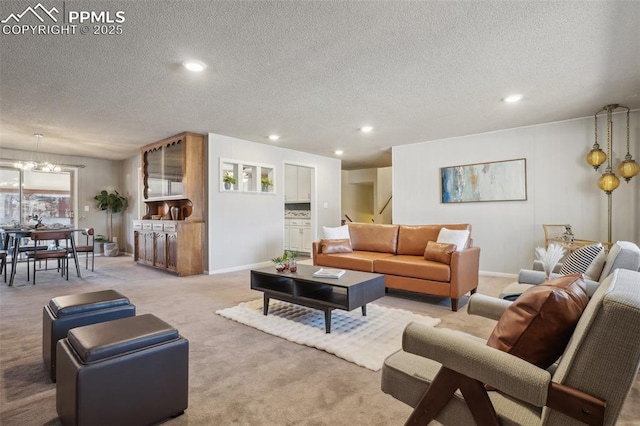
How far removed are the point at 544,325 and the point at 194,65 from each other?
3.12m

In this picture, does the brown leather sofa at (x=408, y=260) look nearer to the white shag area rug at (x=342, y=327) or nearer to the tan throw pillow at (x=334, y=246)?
the tan throw pillow at (x=334, y=246)

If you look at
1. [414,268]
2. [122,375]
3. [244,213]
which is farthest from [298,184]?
[122,375]

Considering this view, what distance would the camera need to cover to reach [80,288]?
443 cm

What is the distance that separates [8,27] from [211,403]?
2.94m

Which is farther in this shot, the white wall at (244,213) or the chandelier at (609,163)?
the white wall at (244,213)

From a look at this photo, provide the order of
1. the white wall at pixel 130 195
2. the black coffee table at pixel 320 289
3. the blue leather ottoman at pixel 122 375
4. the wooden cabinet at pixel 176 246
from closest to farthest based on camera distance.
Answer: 1. the blue leather ottoman at pixel 122 375
2. the black coffee table at pixel 320 289
3. the wooden cabinet at pixel 176 246
4. the white wall at pixel 130 195

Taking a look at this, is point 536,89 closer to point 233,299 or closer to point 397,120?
point 397,120

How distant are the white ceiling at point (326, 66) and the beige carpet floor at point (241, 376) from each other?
2.36 metres

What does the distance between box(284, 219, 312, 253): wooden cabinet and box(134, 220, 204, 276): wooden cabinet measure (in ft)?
9.43

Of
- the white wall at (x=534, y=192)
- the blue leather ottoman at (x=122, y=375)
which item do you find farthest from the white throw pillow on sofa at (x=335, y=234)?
the blue leather ottoman at (x=122, y=375)

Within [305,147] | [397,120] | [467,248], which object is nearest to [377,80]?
[397,120]

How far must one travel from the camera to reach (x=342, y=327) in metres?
2.83

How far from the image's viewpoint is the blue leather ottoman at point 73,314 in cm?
194

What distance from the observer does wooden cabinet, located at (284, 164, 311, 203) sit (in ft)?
25.9
